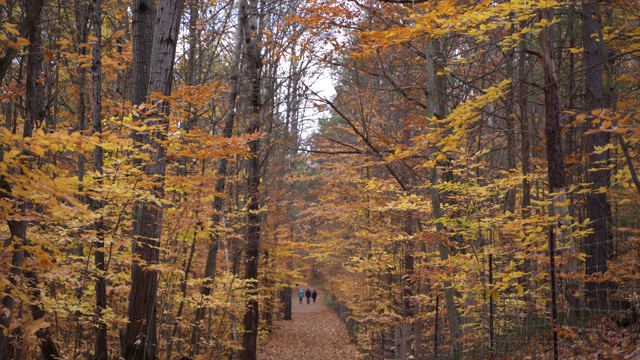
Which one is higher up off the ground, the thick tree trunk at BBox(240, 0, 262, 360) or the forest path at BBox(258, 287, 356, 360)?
the thick tree trunk at BBox(240, 0, 262, 360)

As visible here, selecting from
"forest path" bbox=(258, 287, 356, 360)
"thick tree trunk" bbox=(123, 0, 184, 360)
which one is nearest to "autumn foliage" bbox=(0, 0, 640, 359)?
"thick tree trunk" bbox=(123, 0, 184, 360)

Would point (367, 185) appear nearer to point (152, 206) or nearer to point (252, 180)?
point (252, 180)

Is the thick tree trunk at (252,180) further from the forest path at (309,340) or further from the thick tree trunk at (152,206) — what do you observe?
the thick tree trunk at (152,206)

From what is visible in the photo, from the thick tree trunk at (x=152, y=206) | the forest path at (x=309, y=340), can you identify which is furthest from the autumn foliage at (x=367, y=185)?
the forest path at (x=309, y=340)

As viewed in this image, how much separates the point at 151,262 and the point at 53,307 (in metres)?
1.42

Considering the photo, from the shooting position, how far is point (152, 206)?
24.2ft

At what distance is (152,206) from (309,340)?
19.2 meters

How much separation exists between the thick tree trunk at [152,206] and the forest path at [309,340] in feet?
41.7

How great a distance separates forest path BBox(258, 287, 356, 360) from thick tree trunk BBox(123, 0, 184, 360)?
12716mm

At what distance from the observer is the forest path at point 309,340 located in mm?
20922

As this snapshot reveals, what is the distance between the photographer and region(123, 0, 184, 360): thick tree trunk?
739 cm

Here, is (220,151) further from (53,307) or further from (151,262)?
(53,307)

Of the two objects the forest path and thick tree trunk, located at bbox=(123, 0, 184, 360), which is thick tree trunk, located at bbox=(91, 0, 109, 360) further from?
the forest path

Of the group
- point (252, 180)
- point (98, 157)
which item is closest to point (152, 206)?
point (98, 157)
